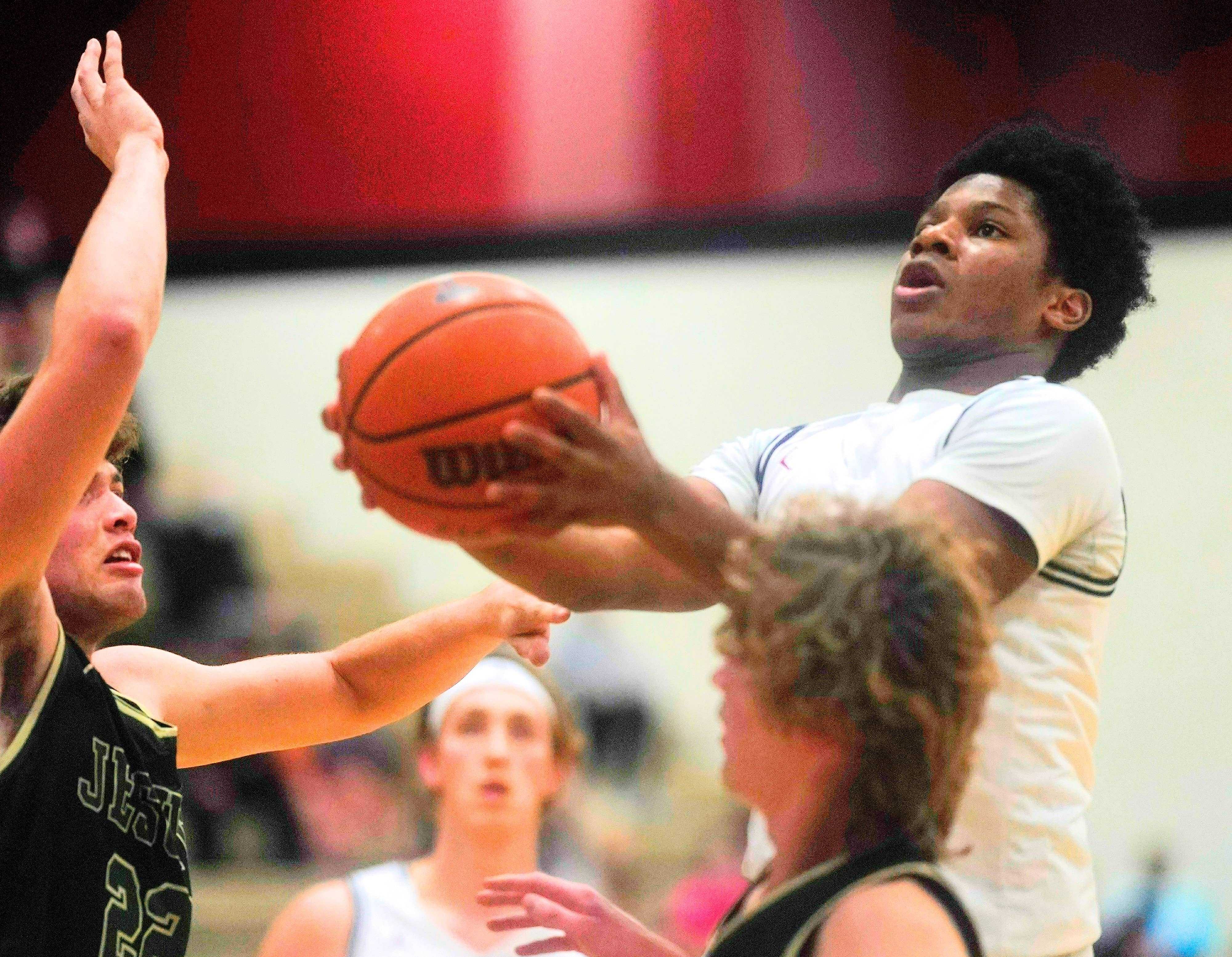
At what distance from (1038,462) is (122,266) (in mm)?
1225

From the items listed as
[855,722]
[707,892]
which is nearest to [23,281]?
[707,892]

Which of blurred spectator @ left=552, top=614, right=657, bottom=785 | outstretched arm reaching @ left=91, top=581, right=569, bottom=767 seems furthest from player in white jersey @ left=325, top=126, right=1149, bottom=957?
blurred spectator @ left=552, top=614, right=657, bottom=785

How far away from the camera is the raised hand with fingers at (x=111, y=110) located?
2.11 meters

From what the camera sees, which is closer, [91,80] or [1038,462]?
[1038,462]

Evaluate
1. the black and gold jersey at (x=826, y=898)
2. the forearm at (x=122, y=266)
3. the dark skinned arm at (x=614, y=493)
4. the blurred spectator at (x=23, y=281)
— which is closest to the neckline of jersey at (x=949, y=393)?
the dark skinned arm at (x=614, y=493)

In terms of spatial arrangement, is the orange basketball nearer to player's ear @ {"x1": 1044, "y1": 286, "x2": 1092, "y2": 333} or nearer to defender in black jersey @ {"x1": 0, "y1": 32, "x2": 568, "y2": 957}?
defender in black jersey @ {"x1": 0, "y1": 32, "x2": 568, "y2": 957}

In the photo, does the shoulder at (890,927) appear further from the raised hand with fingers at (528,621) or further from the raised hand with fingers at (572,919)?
the raised hand with fingers at (528,621)

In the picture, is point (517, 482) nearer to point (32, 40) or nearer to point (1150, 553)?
point (1150, 553)

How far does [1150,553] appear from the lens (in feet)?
12.7

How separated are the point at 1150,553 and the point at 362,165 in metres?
2.59

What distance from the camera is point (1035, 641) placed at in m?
1.91

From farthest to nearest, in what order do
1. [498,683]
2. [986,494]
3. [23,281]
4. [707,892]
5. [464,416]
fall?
[23,281] → [707,892] → [498,683] → [986,494] → [464,416]

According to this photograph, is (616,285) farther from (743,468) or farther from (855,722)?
(855,722)

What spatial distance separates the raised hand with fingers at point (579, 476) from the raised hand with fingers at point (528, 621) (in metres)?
0.69
